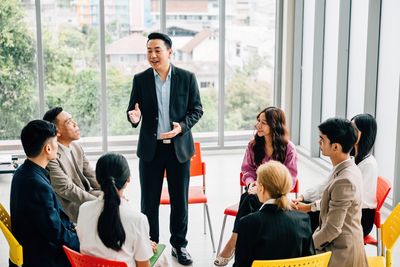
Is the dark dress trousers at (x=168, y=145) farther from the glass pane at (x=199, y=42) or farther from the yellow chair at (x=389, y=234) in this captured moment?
the glass pane at (x=199, y=42)

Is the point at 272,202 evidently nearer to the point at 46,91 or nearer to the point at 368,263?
the point at 368,263

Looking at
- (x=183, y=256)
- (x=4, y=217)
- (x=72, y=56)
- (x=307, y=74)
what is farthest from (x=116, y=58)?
(x=4, y=217)

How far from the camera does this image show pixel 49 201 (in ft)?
11.1

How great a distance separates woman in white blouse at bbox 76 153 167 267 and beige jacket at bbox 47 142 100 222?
92 cm

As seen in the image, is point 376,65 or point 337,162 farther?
point 376,65

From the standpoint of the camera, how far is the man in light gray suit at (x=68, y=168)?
13.1 feet

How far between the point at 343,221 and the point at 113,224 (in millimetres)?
1355

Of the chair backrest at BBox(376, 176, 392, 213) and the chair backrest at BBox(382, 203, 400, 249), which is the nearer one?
the chair backrest at BBox(382, 203, 400, 249)

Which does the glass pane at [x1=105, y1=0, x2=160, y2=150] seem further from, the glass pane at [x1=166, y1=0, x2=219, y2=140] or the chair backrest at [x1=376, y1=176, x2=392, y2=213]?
the chair backrest at [x1=376, y1=176, x2=392, y2=213]

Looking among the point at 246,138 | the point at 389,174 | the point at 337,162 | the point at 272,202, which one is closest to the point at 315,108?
the point at 246,138

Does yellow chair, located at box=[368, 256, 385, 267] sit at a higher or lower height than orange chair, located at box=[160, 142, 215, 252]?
lower

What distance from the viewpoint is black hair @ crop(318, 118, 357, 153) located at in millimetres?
3551

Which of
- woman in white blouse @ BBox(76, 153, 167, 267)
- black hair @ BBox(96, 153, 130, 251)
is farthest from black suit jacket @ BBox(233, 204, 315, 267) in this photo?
black hair @ BBox(96, 153, 130, 251)

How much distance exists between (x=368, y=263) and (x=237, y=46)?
540 centimetres
